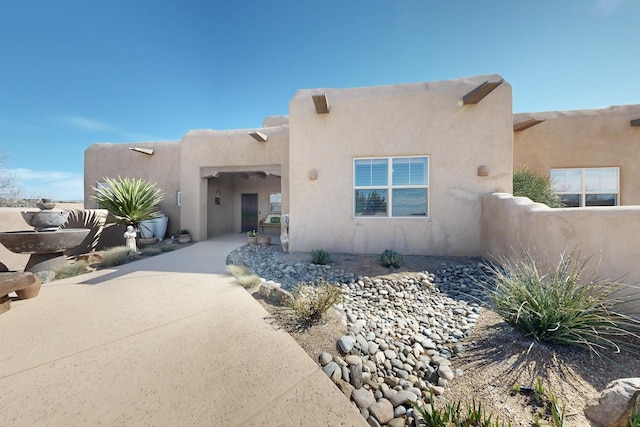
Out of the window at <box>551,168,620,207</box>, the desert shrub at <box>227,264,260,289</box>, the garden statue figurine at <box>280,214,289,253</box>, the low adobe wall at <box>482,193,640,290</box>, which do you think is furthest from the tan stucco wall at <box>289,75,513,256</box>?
the window at <box>551,168,620,207</box>

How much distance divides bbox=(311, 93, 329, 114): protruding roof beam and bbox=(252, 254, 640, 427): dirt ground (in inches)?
213

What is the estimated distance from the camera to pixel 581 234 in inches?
154

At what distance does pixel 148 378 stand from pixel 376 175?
6257 millimetres

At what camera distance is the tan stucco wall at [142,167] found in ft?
34.0

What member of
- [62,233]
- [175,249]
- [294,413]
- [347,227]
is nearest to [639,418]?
[294,413]

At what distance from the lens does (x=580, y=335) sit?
2752 millimetres

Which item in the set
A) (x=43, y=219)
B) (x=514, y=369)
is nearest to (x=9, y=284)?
(x=43, y=219)

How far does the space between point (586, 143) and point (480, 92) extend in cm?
593

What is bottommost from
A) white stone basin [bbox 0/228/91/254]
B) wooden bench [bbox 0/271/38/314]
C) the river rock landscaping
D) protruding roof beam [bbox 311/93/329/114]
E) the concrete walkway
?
the river rock landscaping

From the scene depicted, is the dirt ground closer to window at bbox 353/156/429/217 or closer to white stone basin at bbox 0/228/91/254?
window at bbox 353/156/429/217

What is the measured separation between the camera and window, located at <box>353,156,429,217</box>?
21.5 feet

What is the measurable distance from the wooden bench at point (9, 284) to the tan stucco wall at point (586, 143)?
1292cm

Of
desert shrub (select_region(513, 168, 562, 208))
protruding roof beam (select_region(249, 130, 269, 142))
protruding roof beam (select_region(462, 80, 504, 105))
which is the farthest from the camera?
protruding roof beam (select_region(249, 130, 269, 142))

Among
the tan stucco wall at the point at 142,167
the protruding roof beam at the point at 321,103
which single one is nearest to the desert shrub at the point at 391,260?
the protruding roof beam at the point at 321,103
